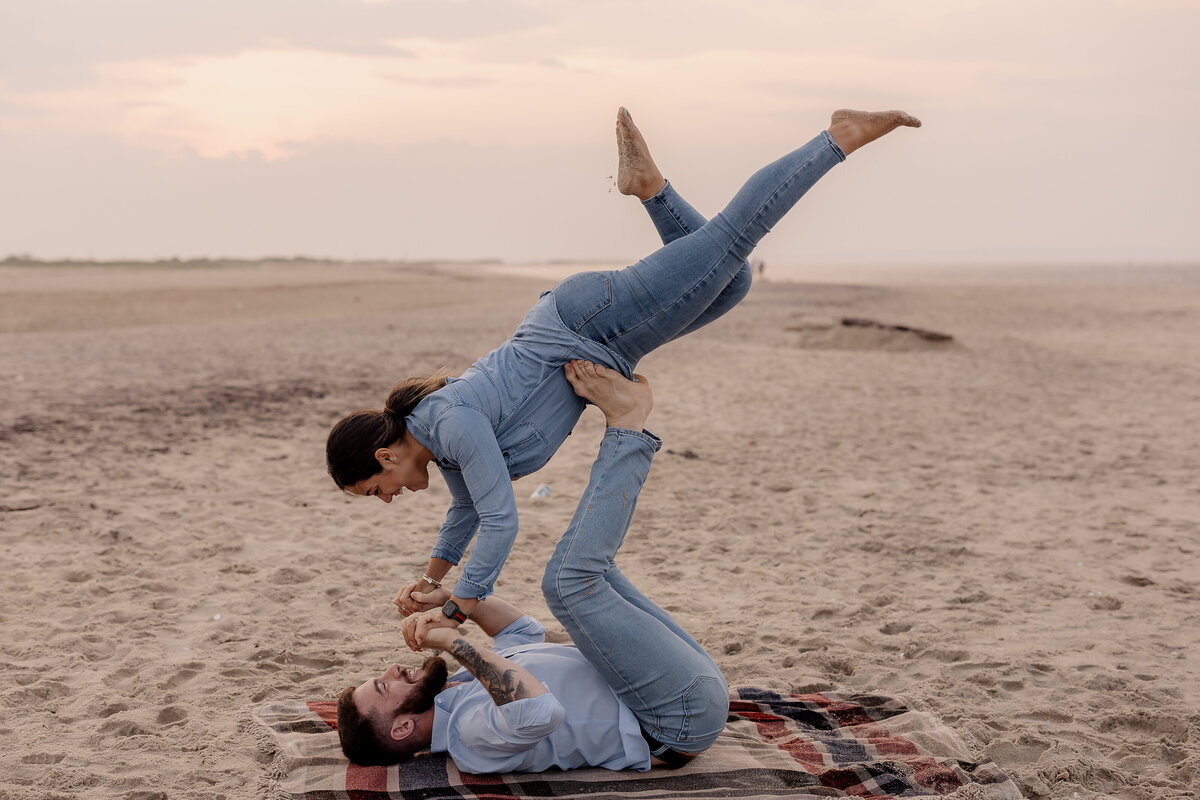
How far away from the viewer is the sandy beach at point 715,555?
163 inches

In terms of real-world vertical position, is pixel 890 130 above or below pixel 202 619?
above

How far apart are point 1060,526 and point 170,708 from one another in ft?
20.6

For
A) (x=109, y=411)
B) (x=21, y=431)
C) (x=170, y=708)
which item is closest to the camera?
(x=170, y=708)

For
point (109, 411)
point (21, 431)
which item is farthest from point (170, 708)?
point (109, 411)

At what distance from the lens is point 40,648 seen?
15.9ft

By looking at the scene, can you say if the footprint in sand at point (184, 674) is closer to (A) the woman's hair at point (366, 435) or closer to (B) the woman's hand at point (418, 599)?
(B) the woman's hand at point (418, 599)

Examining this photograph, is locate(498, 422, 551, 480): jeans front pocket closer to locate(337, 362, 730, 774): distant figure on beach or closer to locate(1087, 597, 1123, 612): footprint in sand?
locate(337, 362, 730, 774): distant figure on beach

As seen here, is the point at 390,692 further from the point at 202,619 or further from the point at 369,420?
the point at 202,619

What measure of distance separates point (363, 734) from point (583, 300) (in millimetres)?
1840

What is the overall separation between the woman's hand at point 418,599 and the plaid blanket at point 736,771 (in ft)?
1.91

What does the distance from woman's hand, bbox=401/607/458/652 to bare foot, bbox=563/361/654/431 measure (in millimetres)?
972

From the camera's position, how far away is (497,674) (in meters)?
3.38

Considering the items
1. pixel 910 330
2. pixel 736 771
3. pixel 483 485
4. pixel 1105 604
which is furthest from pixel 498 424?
pixel 910 330

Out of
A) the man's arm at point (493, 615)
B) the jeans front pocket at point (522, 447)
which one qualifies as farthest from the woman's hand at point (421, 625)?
the jeans front pocket at point (522, 447)
